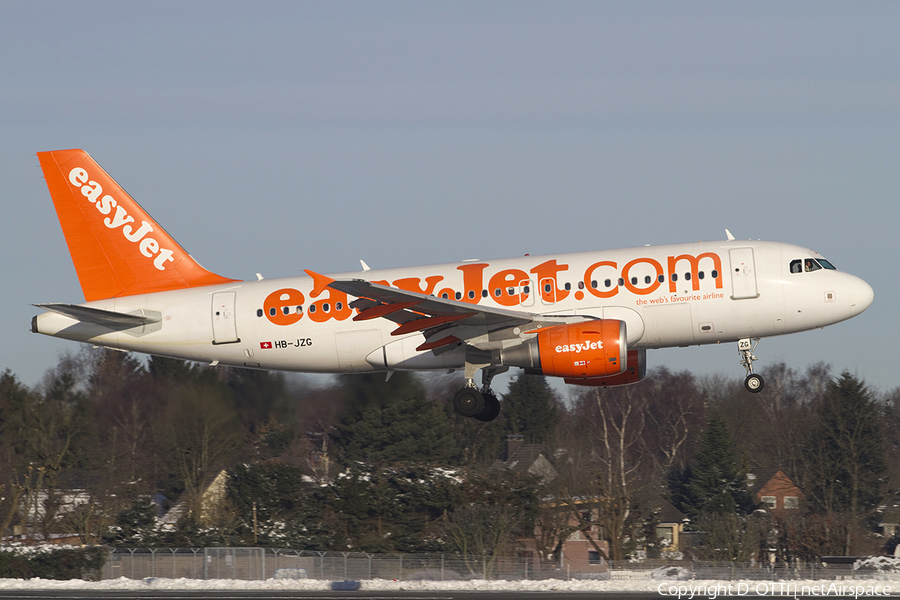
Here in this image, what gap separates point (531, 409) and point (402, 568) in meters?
55.5

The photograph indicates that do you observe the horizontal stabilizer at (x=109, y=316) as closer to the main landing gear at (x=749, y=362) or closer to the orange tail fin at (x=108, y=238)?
the orange tail fin at (x=108, y=238)

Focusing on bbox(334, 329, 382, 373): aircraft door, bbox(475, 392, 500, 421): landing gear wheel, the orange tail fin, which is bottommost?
bbox(475, 392, 500, 421): landing gear wheel

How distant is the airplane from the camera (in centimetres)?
3225

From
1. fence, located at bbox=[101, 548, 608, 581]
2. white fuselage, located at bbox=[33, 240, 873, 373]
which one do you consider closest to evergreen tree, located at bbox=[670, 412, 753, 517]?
fence, located at bbox=[101, 548, 608, 581]

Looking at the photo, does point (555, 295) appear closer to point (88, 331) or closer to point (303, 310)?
point (303, 310)

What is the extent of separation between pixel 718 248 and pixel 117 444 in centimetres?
4196

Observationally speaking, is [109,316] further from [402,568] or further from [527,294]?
[402,568]

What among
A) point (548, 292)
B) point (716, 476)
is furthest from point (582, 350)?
point (716, 476)

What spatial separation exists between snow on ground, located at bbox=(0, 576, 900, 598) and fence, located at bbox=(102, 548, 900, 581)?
64 centimetres

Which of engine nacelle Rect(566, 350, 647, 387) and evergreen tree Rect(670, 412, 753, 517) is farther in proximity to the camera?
evergreen tree Rect(670, 412, 753, 517)

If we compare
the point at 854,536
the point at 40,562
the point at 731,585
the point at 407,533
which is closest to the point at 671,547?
the point at 854,536
